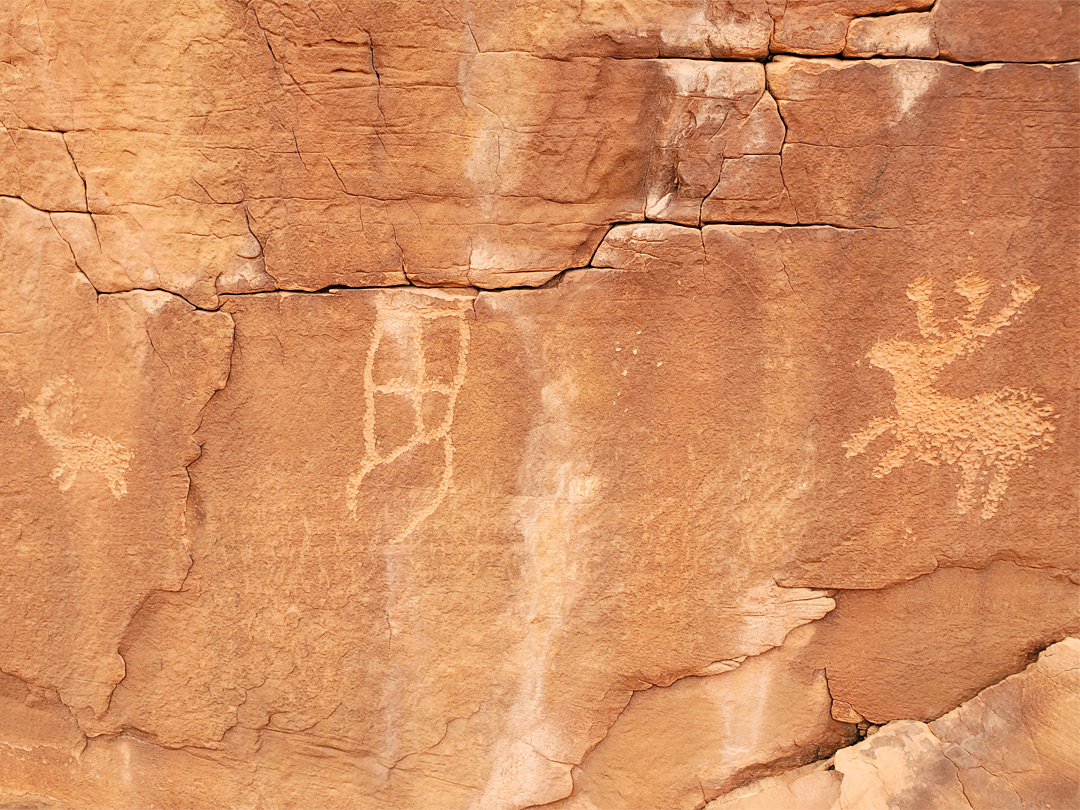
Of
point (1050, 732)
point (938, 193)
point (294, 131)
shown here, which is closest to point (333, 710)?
point (294, 131)

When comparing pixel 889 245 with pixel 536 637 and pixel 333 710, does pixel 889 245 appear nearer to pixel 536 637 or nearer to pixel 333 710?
pixel 536 637

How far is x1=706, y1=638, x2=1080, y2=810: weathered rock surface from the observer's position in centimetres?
140

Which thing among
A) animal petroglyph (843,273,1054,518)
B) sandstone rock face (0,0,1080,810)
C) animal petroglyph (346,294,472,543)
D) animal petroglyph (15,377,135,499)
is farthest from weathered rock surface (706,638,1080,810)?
animal petroglyph (15,377,135,499)

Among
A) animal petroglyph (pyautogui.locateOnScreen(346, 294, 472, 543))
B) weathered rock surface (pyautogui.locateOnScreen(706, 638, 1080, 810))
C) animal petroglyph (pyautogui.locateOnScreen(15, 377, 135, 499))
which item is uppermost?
animal petroglyph (pyautogui.locateOnScreen(346, 294, 472, 543))

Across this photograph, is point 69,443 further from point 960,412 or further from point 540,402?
point 960,412

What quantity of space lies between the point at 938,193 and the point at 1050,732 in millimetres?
1117

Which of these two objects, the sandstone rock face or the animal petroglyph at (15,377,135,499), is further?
the animal petroglyph at (15,377,135,499)

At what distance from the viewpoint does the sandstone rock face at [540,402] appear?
1303 mm

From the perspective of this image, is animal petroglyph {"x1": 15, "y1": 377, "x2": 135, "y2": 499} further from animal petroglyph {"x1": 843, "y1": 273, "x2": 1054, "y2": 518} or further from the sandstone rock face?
animal petroglyph {"x1": 843, "y1": 273, "x2": 1054, "y2": 518}

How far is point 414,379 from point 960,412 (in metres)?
1.10

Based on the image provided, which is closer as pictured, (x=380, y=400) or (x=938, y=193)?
(x=938, y=193)

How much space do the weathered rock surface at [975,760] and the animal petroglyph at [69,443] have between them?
151 centimetres

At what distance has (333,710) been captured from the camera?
154 centimetres

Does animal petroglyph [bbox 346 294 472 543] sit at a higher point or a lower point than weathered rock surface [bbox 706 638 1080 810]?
higher
